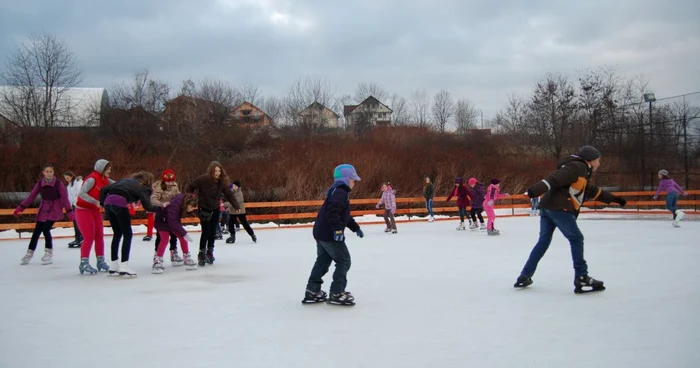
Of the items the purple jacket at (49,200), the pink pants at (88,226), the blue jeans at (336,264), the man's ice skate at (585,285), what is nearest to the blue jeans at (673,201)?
the man's ice skate at (585,285)

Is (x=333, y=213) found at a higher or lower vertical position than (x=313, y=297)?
higher

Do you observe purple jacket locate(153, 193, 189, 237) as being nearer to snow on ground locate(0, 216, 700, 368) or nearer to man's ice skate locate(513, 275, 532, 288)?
snow on ground locate(0, 216, 700, 368)

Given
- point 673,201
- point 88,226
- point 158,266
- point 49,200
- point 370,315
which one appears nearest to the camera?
point 370,315

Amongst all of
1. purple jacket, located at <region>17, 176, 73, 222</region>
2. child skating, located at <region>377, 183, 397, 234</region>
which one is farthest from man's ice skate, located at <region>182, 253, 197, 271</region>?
child skating, located at <region>377, 183, 397, 234</region>

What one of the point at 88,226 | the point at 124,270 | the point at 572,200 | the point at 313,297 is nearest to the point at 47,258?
the point at 88,226

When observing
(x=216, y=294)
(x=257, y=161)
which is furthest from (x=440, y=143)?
(x=216, y=294)

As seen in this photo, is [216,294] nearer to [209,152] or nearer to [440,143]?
[209,152]

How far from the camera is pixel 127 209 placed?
7441mm

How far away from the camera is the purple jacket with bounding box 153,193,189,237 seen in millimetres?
8180

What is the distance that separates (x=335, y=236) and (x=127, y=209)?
134 inches

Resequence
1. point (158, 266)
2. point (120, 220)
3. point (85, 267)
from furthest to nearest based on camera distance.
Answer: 1. point (158, 266)
2. point (85, 267)
3. point (120, 220)

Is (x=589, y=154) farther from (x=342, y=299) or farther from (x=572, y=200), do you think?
(x=342, y=299)

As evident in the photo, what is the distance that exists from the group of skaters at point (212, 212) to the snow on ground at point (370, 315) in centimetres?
29

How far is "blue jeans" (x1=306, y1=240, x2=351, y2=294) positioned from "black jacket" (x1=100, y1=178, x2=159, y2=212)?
300cm
